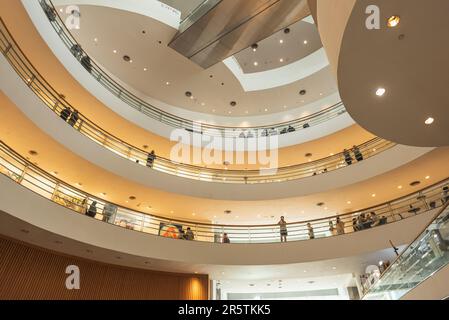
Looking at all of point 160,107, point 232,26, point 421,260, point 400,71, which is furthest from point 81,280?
point 232,26

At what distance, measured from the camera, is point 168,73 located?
15.7 m

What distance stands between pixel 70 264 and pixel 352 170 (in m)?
10.8

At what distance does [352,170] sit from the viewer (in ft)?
40.2

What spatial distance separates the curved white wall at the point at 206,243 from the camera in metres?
8.05

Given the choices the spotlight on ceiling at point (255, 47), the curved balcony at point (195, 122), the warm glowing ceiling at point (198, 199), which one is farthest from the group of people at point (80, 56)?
the spotlight on ceiling at point (255, 47)

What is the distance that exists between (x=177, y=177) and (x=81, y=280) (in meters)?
5.07

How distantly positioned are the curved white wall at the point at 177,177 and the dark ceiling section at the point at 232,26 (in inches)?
236

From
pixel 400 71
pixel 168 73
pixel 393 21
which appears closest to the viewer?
pixel 393 21

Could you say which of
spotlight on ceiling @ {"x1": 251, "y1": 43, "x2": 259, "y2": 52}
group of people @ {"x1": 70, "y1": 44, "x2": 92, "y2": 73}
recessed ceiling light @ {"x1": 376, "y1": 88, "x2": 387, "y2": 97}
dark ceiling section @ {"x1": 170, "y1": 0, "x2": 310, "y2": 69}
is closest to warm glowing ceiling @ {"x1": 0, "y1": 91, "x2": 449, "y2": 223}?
group of people @ {"x1": 70, "y1": 44, "x2": 92, "y2": 73}

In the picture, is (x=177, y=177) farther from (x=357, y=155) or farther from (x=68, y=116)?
(x=357, y=155)

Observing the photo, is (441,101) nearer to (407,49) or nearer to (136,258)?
(407,49)

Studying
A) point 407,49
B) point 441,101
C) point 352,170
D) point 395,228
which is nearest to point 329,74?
point 352,170

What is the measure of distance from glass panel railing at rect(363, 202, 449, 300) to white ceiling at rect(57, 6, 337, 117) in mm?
11861

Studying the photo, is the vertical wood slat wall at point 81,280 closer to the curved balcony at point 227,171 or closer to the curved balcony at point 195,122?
the curved balcony at point 227,171
